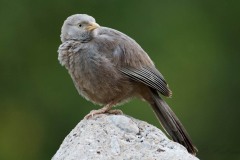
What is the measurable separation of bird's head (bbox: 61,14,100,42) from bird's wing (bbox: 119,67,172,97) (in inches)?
19.8

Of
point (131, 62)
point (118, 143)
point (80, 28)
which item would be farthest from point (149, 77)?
point (118, 143)

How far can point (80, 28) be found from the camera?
11.7 metres

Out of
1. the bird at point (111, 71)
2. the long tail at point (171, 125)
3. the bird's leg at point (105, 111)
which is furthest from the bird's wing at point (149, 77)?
the bird's leg at point (105, 111)

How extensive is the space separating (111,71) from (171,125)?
0.82m

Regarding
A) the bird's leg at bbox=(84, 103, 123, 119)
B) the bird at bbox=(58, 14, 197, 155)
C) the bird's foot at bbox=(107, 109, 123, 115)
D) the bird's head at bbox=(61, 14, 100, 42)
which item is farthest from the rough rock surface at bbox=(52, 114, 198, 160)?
the bird's head at bbox=(61, 14, 100, 42)

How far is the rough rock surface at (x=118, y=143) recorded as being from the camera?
33.2 ft

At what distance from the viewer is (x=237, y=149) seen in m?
19.1

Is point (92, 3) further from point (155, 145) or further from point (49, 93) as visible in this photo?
point (155, 145)

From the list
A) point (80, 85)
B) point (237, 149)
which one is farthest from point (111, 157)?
point (237, 149)

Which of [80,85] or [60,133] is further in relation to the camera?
[60,133]

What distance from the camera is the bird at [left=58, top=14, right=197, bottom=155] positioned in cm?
1148

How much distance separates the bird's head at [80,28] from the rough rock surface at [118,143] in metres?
1.23

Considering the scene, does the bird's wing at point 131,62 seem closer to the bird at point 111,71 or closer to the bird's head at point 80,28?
the bird at point 111,71

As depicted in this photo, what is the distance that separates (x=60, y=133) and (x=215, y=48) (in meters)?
4.17
